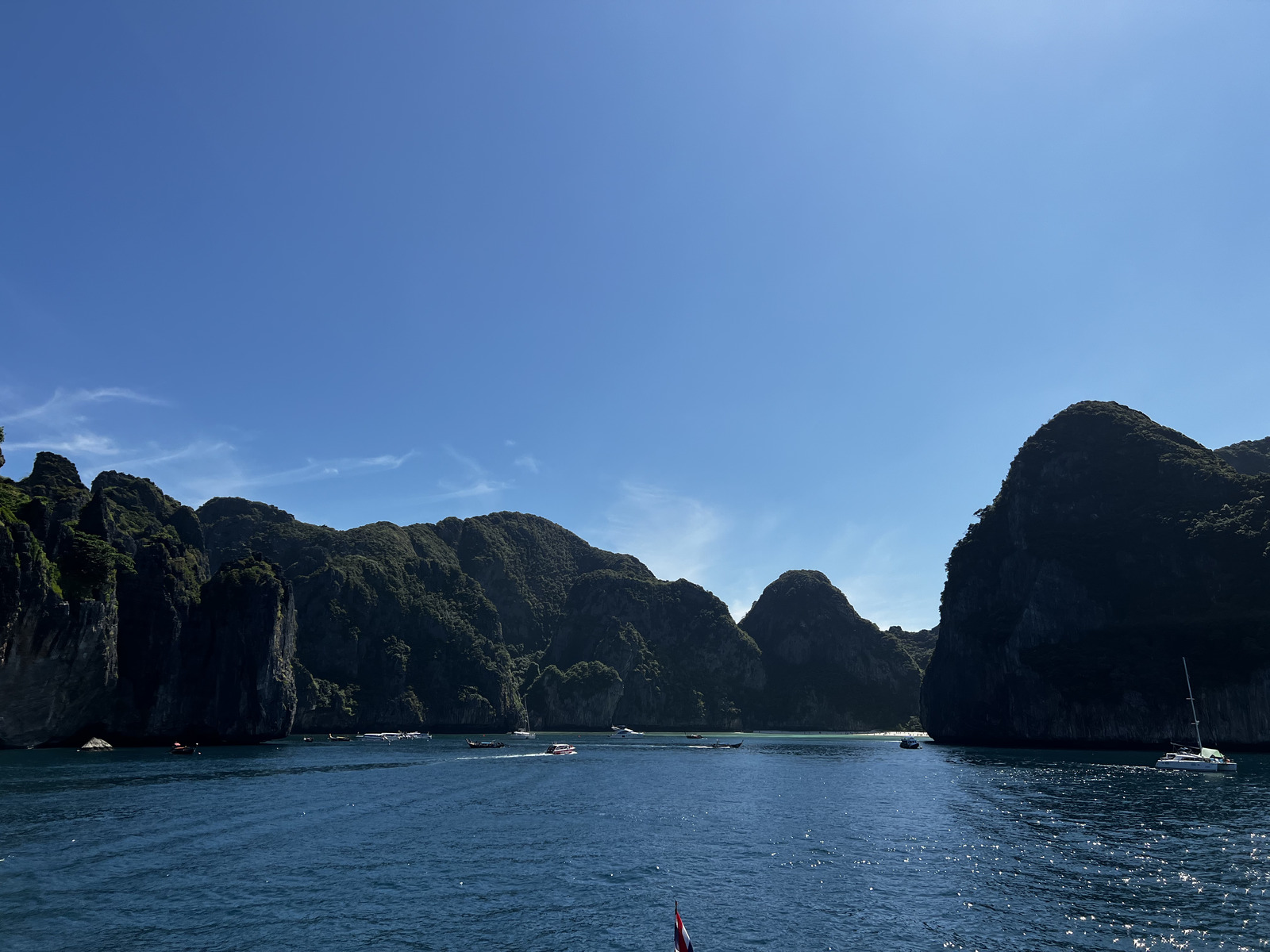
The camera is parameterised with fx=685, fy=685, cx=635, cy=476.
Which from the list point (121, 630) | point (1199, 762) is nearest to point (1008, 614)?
point (1199, 762)

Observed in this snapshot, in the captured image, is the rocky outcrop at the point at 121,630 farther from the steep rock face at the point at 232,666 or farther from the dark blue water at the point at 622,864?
the dark blue water at the point at 622,864

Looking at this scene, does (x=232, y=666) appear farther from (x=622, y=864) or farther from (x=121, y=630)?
(x=622, y=864)

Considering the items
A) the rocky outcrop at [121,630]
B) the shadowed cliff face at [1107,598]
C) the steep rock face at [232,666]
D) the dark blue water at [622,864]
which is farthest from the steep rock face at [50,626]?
the shadowed cliff face at [1107,598]

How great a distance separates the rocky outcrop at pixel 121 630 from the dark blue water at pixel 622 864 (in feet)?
113

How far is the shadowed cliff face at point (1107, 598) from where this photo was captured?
127 meters

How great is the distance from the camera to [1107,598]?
489ft

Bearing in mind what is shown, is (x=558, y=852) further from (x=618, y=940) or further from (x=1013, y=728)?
(x=1013, y=728)

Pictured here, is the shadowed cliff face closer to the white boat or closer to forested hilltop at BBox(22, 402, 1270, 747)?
forested hilltop at BBox(22, 402, 1270, 747)

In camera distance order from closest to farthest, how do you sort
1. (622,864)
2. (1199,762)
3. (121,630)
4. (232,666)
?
(622,864) → (1199,762) → (121,630) → (232,666)

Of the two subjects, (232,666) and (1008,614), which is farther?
(1008,614)

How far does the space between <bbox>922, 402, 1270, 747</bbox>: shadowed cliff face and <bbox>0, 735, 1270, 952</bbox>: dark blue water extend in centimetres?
6345

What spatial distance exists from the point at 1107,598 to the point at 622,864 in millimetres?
151727

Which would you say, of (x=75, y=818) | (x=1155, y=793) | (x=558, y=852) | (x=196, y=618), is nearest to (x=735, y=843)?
(x=558, y=852)

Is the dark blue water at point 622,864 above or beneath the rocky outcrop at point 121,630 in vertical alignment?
beneath
